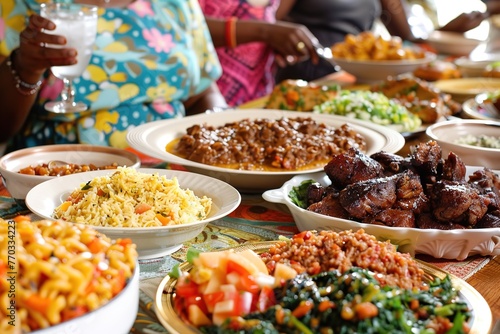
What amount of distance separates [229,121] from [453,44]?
11.3ft

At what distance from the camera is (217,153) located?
2170mm

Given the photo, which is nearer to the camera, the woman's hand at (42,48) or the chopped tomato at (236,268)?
the chopped tomato at (236,268)

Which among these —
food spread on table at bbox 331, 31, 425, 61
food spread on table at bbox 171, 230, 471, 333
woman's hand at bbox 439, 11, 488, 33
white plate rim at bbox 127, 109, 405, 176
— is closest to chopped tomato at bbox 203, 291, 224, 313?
food spread on table at bbox 171, 230, 471, 333

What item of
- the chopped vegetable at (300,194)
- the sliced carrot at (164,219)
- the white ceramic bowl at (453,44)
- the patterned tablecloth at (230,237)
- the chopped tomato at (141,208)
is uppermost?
the chopped tomato at (141,208)

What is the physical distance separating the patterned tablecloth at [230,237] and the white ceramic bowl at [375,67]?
210 cm

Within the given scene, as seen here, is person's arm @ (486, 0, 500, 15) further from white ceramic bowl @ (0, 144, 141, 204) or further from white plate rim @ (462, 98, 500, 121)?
white ceramic bowl @ (0, 144, 141, 204)

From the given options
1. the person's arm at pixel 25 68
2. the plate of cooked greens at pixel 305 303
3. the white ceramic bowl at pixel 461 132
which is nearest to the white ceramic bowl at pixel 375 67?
the white ceramic bowl at pixel 461 132

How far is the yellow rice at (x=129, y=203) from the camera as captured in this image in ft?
5.19

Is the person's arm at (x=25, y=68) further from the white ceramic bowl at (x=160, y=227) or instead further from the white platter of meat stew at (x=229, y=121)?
the white ceramic bowl at (x=160, y=227)

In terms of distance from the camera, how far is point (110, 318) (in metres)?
1.12

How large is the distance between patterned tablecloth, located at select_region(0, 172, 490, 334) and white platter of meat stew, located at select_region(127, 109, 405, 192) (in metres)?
0.10

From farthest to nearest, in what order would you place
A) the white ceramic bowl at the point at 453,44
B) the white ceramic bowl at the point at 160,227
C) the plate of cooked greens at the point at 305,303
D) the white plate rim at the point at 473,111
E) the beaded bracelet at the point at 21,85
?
the white ceramic bowl at the point at 453,44, the white plate rim at the point at 473,111, the beaded bracelet at the point at 21,85, the white ceramic bowl at the point at 160,227, the plate of cooked greens at the point at 305,303

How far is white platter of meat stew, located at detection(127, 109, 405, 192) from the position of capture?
2.04 meters

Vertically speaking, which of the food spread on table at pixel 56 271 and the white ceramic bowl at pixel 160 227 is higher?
the food spread on table at pixel 56 271
